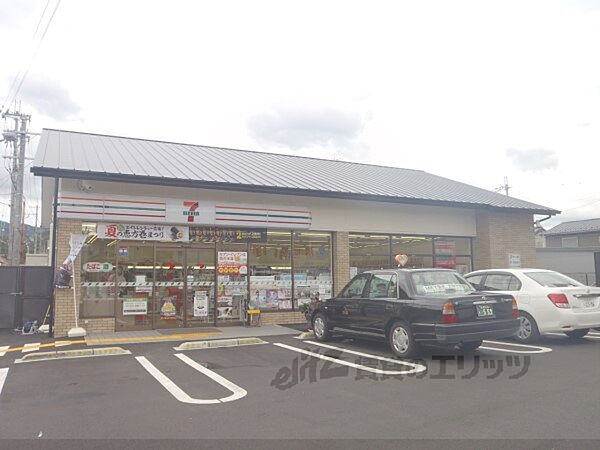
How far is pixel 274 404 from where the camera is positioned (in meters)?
5.86

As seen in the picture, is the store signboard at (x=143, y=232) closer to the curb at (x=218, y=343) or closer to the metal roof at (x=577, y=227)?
the curb at (x=218, y=343)

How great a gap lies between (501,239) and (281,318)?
8.33 meters

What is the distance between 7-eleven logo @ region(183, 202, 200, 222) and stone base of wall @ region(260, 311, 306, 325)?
10.9 feet

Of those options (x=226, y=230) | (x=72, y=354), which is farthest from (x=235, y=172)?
(x=72, y=354)

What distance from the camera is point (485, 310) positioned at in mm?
8375

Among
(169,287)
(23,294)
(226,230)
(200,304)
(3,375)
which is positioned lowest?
(3,375)

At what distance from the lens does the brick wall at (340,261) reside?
50.8 ft

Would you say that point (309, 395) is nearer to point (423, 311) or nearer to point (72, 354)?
point (423, 311)

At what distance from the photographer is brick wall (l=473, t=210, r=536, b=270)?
17562mm

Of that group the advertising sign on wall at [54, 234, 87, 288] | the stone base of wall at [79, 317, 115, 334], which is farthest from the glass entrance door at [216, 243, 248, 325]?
the advertising sign on wall at [54, 234, 87, 288]

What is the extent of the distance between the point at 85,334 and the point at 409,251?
9.89m

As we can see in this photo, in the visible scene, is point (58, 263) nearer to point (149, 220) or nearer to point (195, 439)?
point (149, 220)

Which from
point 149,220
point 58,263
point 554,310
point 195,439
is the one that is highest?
point 149,220

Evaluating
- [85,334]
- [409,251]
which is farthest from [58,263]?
[409,251]
